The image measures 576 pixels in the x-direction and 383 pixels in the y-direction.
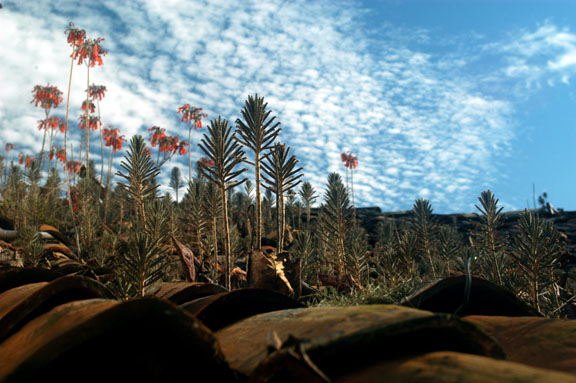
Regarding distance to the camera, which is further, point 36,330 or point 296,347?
point 36,330

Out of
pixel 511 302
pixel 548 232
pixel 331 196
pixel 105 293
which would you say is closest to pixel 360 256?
pixel 331 196

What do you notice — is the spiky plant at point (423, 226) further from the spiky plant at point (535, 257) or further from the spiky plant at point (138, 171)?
the spiky plant at point (138, 171)

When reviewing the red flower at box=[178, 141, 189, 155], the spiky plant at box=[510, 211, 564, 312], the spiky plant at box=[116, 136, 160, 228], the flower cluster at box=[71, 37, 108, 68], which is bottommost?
the spiky plant at box=[510, 211, 564, 312]

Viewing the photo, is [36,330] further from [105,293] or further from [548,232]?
[548,232]

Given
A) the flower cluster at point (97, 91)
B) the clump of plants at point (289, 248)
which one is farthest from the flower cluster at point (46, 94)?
the clump of plants at point (289, 248)

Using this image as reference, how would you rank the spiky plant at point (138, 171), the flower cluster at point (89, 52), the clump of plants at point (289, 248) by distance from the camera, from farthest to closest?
the flower cluster at point (89, 52) → the spiky plant at point (138, 171) → the clump of plants at point (289, 248)

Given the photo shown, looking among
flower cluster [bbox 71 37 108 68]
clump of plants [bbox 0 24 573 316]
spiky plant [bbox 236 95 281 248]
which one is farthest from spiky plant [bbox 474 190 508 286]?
flower cluster [bbox 71 37 108 68]

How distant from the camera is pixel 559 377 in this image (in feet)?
3.28

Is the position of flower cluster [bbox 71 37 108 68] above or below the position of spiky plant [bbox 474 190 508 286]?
above

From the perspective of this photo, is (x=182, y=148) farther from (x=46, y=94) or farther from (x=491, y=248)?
(x=491, y=248)

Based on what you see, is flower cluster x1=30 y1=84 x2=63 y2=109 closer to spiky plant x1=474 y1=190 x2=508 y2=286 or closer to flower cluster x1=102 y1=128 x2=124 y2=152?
flower cluster x1=102 y1=128 x2=124 y2=152

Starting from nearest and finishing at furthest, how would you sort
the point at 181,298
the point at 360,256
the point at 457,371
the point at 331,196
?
the point at 457,371 < the point at 181,298 < the point at 360,256 < the point at 331,196

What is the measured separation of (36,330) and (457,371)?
1.41 metres

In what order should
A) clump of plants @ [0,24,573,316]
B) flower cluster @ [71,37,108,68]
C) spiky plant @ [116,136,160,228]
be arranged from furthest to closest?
flower cluster @ [71,37,108,68] < spiky plant @ [116,136,160,228] < clump of plants @ [0,24,573,316]
